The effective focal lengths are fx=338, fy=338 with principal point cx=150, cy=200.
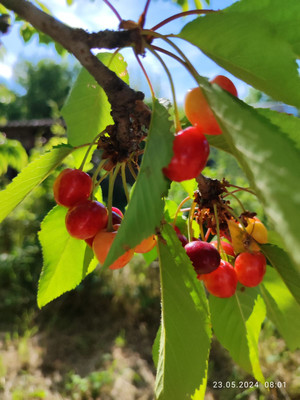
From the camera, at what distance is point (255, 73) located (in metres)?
0.41

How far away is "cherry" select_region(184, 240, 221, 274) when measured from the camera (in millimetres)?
542

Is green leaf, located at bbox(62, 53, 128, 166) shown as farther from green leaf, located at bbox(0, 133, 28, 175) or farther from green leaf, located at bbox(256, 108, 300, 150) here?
green leaf, located at bbox(0, 133, 28, 175)

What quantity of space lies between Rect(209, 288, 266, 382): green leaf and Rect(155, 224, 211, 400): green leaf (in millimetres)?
166

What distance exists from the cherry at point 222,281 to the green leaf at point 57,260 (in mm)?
237

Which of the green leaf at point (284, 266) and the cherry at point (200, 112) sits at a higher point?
the cherry at point (200, 112)

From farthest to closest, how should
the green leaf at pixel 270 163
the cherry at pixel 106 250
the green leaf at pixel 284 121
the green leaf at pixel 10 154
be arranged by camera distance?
the green leaf at pixel 10 154, the cherry at pixel 106 250, the green leaf at pixel 284 121, the green leaf at pixel 270 163

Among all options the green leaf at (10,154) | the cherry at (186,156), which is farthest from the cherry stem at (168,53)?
the green leaf at (10,154)

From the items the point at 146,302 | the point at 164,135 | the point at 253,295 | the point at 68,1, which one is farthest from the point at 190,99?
the point at 146,302

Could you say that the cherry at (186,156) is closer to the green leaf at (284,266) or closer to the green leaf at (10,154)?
the green leaf at (284,266)

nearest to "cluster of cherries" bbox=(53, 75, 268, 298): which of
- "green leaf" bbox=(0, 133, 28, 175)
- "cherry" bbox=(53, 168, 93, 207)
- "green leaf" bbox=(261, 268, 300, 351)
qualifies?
"cherry" bbox=(53, 168, 93, 207)

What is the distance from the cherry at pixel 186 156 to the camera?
1.23ft

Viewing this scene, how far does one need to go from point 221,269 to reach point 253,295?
0.52ft

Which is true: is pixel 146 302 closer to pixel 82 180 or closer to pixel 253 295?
pixel 253 295

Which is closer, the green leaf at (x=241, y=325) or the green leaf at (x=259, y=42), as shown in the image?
the green leaf at (x=259, y=42)
